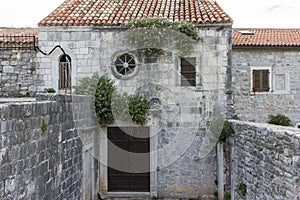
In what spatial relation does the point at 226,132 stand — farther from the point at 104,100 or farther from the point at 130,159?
the point at 104,100

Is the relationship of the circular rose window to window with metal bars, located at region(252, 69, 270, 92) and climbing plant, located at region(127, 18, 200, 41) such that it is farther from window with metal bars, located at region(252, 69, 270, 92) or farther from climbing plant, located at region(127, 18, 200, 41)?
window with metal bars, located at region(252, 69, 270, 92)

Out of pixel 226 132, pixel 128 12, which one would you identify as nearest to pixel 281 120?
pixel 226 132

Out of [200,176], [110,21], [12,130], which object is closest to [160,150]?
[200,176]

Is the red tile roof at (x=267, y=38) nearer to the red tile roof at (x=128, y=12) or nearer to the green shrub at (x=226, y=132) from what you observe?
the red tile roof at (x=128, y=12)

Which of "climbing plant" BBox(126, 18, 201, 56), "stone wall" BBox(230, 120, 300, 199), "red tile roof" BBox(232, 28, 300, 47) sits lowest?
"stone wall" BBox(230, 120, 300, 199)

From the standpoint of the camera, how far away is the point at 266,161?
617cm

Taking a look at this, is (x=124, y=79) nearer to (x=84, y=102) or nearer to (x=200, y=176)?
(x=84, y=102)

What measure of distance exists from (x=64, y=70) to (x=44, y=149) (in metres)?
5.04

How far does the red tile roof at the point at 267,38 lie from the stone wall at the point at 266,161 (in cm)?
580

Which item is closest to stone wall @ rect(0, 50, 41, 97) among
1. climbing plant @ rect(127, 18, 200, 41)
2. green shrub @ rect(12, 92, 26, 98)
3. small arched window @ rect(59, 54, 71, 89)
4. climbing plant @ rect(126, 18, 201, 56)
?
green shrub @ rect(12, 92, 26, 98)

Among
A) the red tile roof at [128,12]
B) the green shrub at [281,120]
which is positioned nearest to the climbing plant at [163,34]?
the red tile roof at [128,12]

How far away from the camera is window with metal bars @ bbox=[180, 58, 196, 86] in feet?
33.0

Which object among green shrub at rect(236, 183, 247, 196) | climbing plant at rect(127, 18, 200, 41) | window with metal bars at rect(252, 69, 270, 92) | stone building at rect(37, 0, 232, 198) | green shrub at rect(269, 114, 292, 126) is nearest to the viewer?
green shrub at rect(236, 183, 247, 196)

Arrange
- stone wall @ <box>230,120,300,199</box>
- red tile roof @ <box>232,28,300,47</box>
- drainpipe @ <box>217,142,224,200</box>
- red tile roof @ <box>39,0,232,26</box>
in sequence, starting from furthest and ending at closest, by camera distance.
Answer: red tile roof @ <box>232,28,300,47</box> → red tile roof @ <box>39,0,232,26</box> → drainpipe @ <box>217,142,224,200</box> → stone wall @ <box>230,120,300,199</box>
